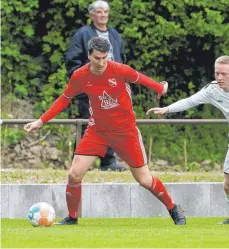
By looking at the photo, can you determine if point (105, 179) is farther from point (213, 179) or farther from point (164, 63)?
point (164, 63)

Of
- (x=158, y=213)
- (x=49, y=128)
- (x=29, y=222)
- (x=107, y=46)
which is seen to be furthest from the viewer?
(x=49, y=128)

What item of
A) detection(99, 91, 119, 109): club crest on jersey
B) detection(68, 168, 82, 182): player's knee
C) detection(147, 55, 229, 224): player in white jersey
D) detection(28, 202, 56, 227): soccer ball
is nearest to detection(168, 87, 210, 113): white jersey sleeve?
detection(147, 55, 229, 224): player in white jersey

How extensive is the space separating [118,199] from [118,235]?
3.03m

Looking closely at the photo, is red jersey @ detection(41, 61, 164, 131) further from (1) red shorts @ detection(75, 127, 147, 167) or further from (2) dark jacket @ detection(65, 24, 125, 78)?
(2) dark jacket @ detection(65, 24, 125, 78)

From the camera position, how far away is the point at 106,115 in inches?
452

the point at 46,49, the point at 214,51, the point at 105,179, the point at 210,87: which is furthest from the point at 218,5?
the point at 210,87

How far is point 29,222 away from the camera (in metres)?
12.1

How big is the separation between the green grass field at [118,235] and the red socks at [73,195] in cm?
17

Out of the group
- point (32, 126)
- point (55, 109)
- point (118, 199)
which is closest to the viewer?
point (32, 126)

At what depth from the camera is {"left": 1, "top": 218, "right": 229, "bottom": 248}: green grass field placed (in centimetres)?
945

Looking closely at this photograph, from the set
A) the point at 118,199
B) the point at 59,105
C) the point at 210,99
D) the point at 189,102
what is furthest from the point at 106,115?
the point at 118,199

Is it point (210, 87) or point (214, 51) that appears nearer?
point (210, 87)

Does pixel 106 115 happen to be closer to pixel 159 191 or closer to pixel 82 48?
pixel 159 191

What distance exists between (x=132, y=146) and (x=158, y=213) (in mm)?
1932
